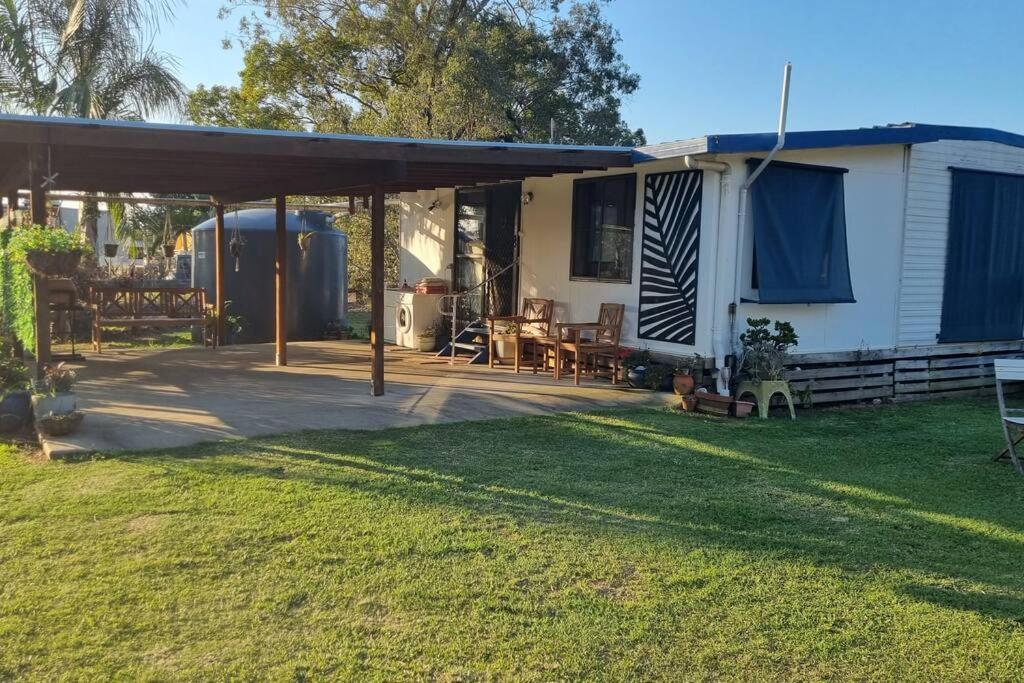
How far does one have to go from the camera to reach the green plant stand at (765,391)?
771cm

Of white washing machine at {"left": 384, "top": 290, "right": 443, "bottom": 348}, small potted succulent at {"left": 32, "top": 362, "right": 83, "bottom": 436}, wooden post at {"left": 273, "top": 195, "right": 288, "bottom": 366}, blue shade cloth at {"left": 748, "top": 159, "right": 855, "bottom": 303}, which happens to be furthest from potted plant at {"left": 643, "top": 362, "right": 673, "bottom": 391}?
small potted succulent at {"left": 32, "top": 362, "right": 83, "bottom": 436}

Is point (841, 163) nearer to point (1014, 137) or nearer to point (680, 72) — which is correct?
point (1014, 137)

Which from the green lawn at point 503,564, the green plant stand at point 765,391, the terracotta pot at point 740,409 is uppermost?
the green plant stand at point 765,391

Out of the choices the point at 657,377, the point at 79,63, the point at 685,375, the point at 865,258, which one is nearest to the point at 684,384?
the point at 685,375

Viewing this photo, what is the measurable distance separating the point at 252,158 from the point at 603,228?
3941 mm

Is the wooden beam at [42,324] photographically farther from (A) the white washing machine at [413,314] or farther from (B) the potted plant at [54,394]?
(A) the white washing machine at [413,314]

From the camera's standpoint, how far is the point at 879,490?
5.25 metres

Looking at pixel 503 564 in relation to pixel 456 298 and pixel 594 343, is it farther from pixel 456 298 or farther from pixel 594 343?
pixel 456 298

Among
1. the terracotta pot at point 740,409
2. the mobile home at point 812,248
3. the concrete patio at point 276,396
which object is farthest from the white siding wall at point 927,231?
the concrete patio at point 276,396

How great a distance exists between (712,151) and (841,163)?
2103mm

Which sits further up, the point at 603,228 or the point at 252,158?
the point at 252,158

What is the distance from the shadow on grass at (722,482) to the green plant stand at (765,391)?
0.45 metres

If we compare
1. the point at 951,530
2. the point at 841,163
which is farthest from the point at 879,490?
the point at 841,163

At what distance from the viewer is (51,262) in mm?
6113
